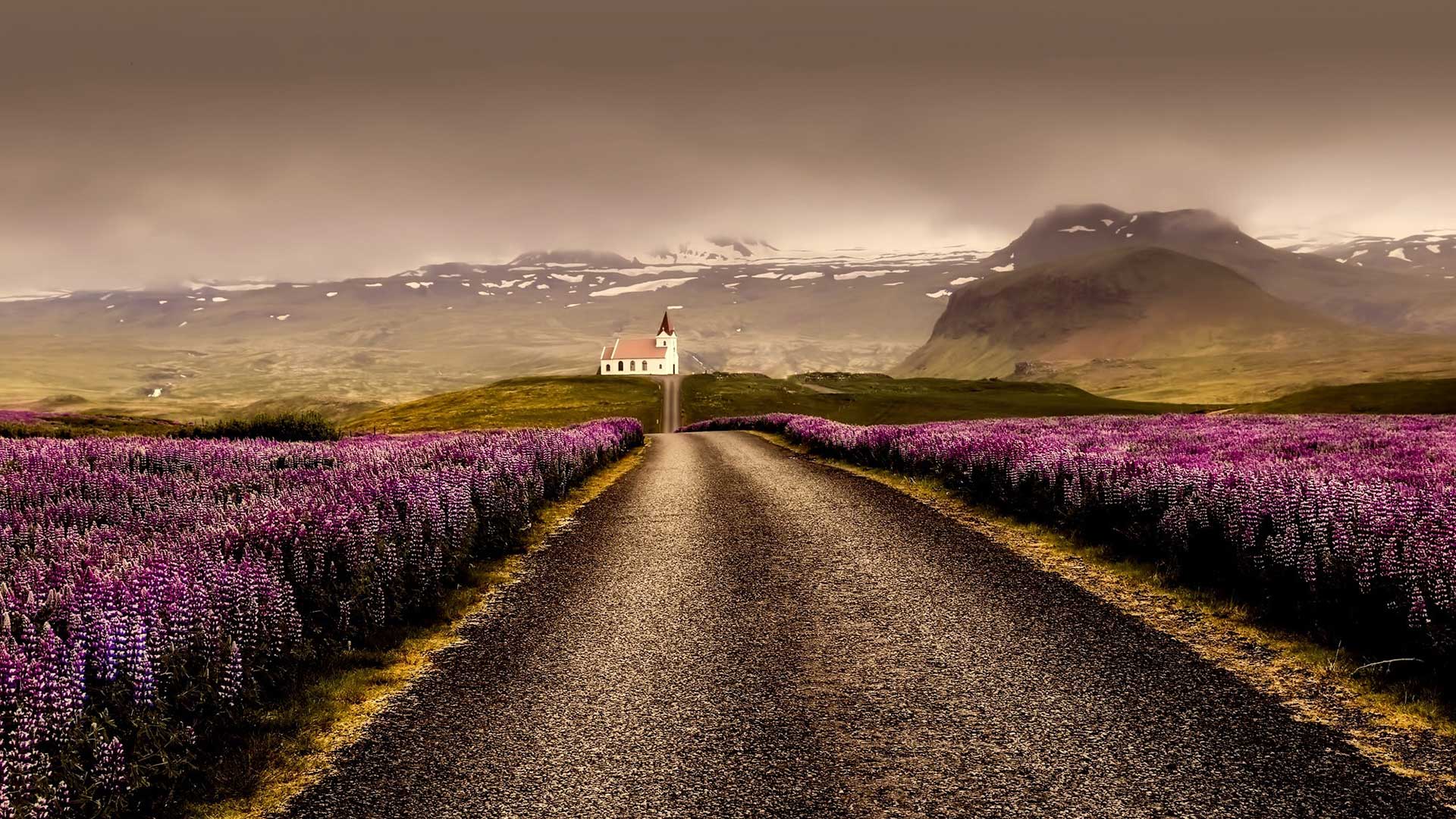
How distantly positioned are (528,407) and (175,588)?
9376 cm

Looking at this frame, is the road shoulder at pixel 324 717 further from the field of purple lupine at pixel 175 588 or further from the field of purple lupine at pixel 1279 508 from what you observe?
the field of purple lupine at pixel 1279 508

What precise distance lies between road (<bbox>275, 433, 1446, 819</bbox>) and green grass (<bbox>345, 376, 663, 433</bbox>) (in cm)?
6643

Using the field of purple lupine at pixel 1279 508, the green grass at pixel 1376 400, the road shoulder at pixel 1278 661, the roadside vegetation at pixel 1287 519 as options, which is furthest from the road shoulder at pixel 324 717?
the green grass at pixel 1376 400

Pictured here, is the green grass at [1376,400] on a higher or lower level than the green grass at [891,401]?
higher

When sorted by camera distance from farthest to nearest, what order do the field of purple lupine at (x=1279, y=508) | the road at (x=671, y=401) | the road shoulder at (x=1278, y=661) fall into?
the road at (x=671, y=401) < the field of purple lupine at (x=1279, y=508) < the road shoulder at (x=1278, y=661)

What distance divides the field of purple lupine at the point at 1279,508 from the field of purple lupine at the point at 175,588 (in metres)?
9.59

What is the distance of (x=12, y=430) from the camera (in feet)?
81.7

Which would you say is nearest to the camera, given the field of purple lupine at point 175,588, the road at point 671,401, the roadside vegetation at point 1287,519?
the field of purple lupine at point 175,588

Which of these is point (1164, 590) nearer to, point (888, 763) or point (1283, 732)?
point (1283, 732)

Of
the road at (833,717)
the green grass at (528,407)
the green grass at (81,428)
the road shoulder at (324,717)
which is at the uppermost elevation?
the green grass at (81,428)

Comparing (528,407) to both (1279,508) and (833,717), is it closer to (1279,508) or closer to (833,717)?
(1279,508)

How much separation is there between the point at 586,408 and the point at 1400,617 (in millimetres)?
91908

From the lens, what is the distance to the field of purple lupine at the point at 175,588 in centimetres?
452

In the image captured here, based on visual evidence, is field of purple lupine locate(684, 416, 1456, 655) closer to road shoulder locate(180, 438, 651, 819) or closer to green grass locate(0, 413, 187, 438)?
road shoulder locate(180, 438, 651, 819)
